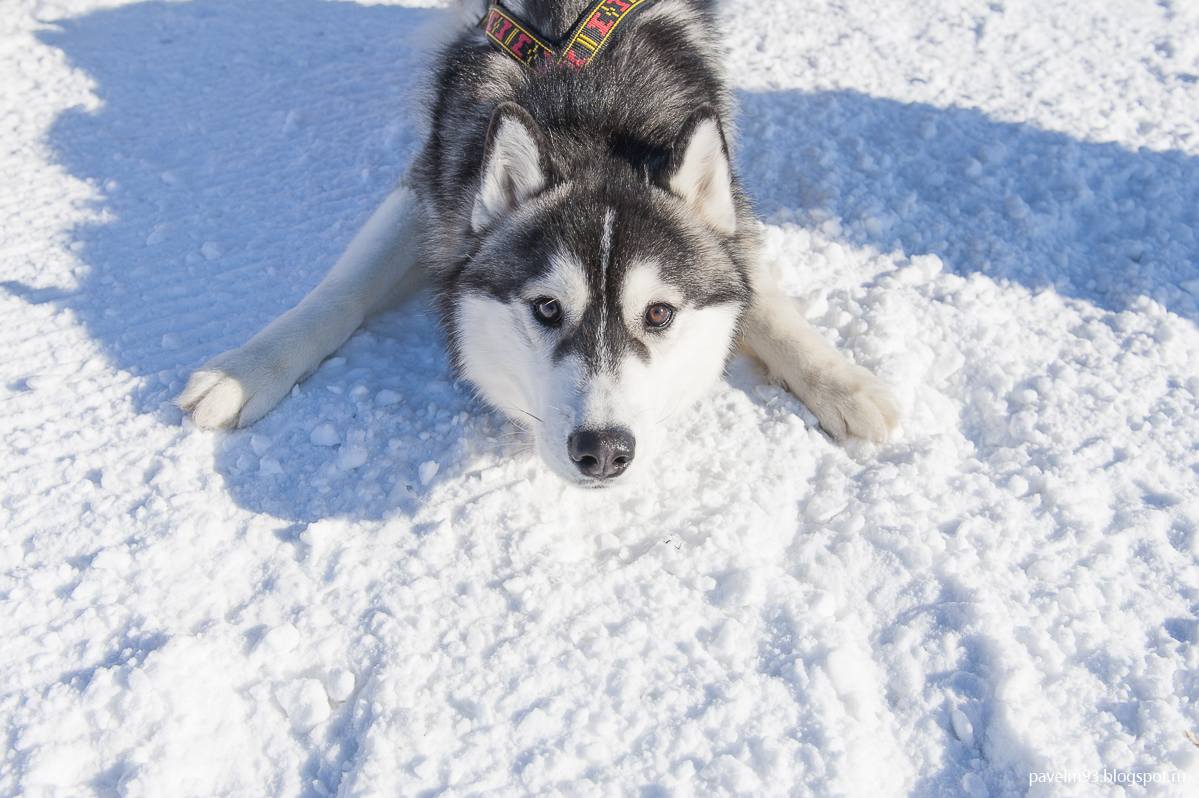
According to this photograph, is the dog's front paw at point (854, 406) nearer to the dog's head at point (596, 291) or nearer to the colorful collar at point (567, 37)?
the dog's head at point (596, 291)

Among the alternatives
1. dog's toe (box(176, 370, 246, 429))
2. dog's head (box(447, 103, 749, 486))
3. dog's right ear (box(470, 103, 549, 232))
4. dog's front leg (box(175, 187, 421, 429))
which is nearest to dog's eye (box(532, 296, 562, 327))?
dog's head (box(447, 103, 749, 486))

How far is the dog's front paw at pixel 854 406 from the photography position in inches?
114

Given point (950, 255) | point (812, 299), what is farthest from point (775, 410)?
point (950, 255)

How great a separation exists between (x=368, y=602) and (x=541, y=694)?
2.09 ft

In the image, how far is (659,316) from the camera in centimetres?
254

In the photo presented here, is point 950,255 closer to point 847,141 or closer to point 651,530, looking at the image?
point 847,141

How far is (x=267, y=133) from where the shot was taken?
445 cm

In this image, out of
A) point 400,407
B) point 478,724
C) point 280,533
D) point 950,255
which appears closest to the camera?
point 478,724

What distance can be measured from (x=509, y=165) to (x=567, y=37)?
0.89m

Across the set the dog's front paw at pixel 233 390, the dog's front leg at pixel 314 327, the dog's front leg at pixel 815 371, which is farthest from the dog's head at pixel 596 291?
the dog's front paw at pixel 233 390

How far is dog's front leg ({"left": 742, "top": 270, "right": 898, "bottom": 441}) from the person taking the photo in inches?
115

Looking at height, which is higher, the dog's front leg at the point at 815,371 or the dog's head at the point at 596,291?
the dog's head at the point at 596,291

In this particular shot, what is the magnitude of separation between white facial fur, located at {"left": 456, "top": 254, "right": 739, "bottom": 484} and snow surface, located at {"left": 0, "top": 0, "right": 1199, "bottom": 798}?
0.99 ft

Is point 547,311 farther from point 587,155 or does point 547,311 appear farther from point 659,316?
point 587,155
